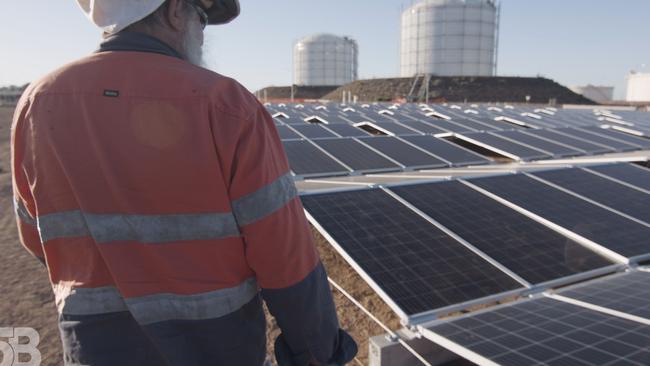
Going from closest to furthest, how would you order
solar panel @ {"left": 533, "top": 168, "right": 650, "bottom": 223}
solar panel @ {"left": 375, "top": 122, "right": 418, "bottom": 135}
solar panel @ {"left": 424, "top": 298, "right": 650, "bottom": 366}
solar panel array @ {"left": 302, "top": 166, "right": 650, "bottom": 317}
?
solar panel @ {"left": 424, "top": 298, "right": 650, "bottom": 366} → solar panel array @ {"left": 302, "top": 166, "right": 650, "bottom": 317} → solar panel @ {"left": 533, "top": 168, "right": 650, "bottom": 223} → solar panel @ {"left": 375, "top": 122, "right": 418, "bottom": 135}

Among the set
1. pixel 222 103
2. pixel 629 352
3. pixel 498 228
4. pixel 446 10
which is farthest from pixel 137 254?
pixel 446 10

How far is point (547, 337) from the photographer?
282cm

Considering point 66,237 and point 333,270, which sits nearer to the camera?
point 66,237

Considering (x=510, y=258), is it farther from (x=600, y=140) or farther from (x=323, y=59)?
(x=323, y=59)

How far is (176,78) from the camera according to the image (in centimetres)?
176

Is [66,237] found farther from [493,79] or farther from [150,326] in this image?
[493,79]

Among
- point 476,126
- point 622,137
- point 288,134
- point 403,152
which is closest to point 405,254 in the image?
point 403,152

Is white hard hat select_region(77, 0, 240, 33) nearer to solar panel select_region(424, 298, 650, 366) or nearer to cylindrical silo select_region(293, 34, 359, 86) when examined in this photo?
solar panel select_region(424, 298, 650, 366)

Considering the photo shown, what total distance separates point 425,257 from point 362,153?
586 cm

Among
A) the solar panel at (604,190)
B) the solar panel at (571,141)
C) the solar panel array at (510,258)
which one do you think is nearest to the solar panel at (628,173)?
the solar panel array at (510,258)

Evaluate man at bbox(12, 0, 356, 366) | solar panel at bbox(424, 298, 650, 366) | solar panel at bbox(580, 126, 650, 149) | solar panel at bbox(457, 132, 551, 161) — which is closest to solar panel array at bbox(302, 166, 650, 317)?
solar panel at bbox(424, 298, 650, 366)

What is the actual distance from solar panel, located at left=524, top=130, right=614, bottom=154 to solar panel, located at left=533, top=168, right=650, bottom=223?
5.59 metres

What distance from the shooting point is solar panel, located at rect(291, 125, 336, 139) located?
39.6 ft

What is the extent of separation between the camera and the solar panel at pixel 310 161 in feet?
27.8
